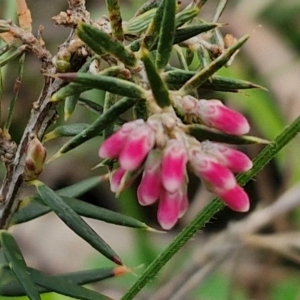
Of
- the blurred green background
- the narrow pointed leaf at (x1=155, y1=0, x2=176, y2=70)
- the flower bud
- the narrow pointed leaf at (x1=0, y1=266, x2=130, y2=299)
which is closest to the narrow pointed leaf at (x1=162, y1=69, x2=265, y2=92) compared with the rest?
the narrow pointed leaf at (x1=155, y1=0, x2=176, y2=70)

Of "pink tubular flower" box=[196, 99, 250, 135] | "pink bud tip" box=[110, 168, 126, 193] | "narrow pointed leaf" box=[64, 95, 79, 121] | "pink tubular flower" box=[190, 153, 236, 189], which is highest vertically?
"pink tubular flower" box=[196, 99, 250, 135]

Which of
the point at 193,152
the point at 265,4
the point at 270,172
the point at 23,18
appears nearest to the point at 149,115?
the point at 193,152

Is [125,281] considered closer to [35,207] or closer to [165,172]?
[35,207]

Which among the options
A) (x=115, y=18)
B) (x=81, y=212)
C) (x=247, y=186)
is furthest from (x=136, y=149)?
(x=247, y=186)

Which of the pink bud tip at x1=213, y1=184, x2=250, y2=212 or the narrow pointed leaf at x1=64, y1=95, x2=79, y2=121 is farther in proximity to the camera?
the narrow pointed leaf at x1=64, y1=95, x2=79, y2=121

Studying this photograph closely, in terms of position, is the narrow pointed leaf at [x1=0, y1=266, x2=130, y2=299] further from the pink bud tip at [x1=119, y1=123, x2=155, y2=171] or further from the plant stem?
the pink bud tip at [x1=119, y1=123, x2=155, y2=171]

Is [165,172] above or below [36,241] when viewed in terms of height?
above

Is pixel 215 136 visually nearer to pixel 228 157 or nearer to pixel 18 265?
pixel 228 157
